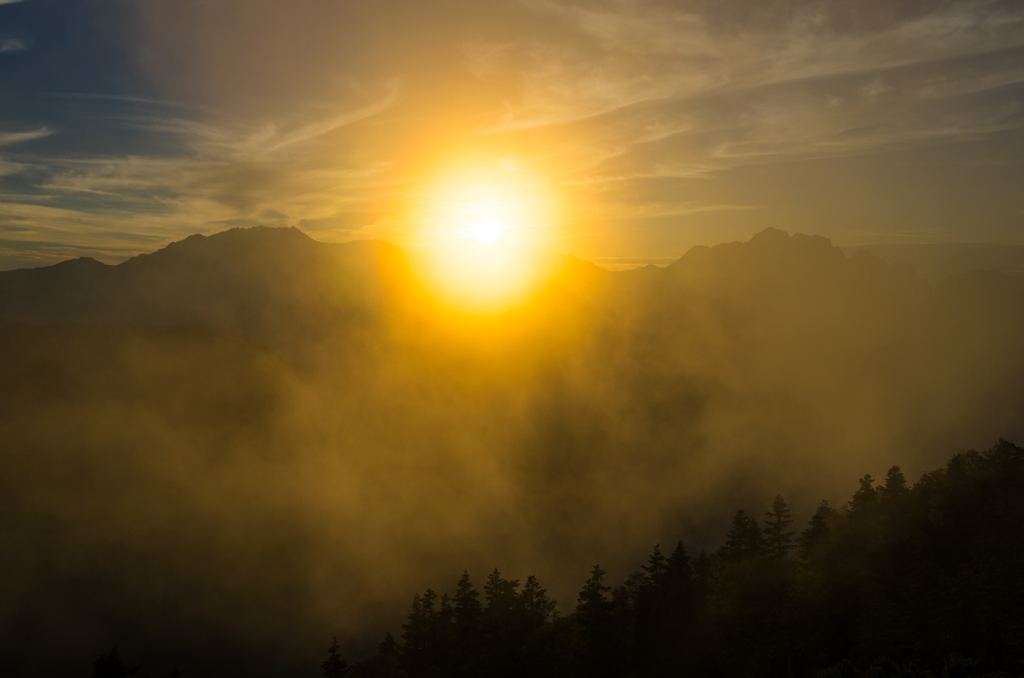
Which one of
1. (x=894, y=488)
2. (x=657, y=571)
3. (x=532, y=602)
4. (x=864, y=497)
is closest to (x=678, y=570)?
(x=657, y=571)

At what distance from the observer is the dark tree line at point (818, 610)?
122 feet

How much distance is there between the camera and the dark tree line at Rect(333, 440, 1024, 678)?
122 feet

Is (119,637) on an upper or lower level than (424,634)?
lower

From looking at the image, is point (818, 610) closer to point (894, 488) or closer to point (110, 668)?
point (894, 488)

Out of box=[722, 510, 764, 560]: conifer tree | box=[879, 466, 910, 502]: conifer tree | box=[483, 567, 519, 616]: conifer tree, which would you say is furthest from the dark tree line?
box=[722, 510, 764, 560]: conifer tree

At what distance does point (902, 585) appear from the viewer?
40.9 m

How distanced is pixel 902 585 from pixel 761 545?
2802 centimetres

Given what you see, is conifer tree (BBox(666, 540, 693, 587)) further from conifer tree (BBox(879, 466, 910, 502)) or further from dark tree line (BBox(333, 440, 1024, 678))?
conifer tree (BBox(879, 466, 910, 502))

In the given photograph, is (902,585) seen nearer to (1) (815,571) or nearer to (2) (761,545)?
(1) (815,571)

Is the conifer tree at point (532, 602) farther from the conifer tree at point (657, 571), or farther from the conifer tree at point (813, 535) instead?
the conifer tree at point (813, 535)

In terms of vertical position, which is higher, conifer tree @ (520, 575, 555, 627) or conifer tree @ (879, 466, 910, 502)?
conifer tree @ (879, 466, 910, 502)

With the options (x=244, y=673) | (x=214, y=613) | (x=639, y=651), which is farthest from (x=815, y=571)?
(x=214, y=613)

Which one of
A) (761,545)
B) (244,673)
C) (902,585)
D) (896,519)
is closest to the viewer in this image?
(902,585)

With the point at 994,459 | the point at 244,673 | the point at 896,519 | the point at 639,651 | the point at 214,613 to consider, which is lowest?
the point at 244,673
